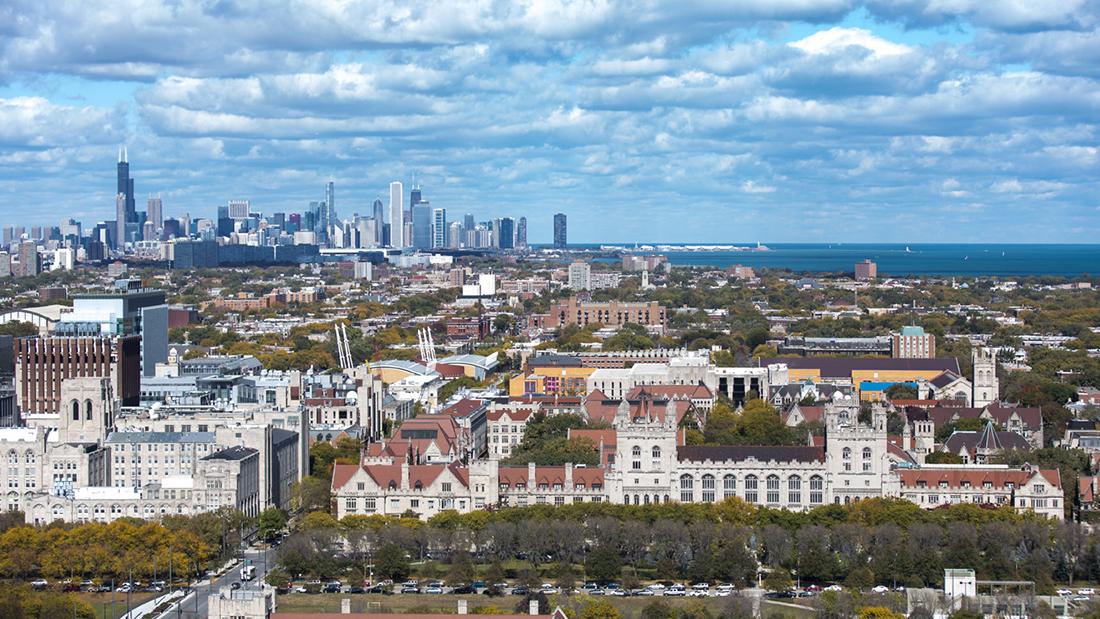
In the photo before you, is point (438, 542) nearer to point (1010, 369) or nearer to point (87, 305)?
point (87, 305)

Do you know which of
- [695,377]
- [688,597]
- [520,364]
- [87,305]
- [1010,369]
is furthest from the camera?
[520,364]

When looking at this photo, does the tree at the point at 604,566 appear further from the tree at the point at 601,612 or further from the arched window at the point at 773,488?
the arched window at the point at 773,488

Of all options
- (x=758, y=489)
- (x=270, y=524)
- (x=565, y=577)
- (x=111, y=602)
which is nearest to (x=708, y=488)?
(x=758, y=489)

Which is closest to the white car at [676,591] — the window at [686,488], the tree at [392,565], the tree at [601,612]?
the tree at [601,612]

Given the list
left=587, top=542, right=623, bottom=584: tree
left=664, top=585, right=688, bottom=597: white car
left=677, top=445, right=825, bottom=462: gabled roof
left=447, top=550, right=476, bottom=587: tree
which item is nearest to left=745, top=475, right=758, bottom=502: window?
left=677, top=445, right=825, bottom=462: gabled roof

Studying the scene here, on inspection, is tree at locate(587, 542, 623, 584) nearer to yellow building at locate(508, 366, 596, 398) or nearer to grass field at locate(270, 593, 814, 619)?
grass field at locate(270, 593, 814, 619)

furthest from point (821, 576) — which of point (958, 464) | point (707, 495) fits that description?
point (958, 464)
